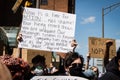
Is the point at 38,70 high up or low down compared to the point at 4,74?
down

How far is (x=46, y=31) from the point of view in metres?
5.93

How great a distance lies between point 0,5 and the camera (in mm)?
39125

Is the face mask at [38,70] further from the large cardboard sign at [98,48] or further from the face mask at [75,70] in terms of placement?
the large cardboard sign at [98,48]

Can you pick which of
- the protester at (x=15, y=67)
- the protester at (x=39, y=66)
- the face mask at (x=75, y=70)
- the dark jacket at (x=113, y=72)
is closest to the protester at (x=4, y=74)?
the protester at (x=15, y=67)

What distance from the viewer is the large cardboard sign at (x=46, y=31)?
19.3ft

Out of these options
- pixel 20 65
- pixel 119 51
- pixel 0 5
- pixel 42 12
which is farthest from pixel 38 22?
pixel 0 5

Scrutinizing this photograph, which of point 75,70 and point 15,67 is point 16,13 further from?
point 15,67

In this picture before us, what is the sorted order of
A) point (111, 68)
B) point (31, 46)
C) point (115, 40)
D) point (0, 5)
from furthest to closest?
point (0, 5)
point (115, 40)
point (31, 46)
point (111, 68)

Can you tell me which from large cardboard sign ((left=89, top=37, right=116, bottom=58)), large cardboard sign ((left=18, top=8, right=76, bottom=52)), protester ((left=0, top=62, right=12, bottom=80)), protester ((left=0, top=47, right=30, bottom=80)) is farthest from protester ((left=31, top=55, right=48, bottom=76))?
protester ((left=0, top=62, right=12, bottom=80))

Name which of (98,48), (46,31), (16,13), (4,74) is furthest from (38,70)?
(16,13)

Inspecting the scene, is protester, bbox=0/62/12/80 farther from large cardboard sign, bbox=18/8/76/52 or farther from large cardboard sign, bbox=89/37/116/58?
large cardboard sign, bbox=89/37/116/58

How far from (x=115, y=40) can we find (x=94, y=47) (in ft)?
1.81

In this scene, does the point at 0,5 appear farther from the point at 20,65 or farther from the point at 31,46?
the point at 20,65

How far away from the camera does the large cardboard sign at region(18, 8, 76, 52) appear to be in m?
5.88
